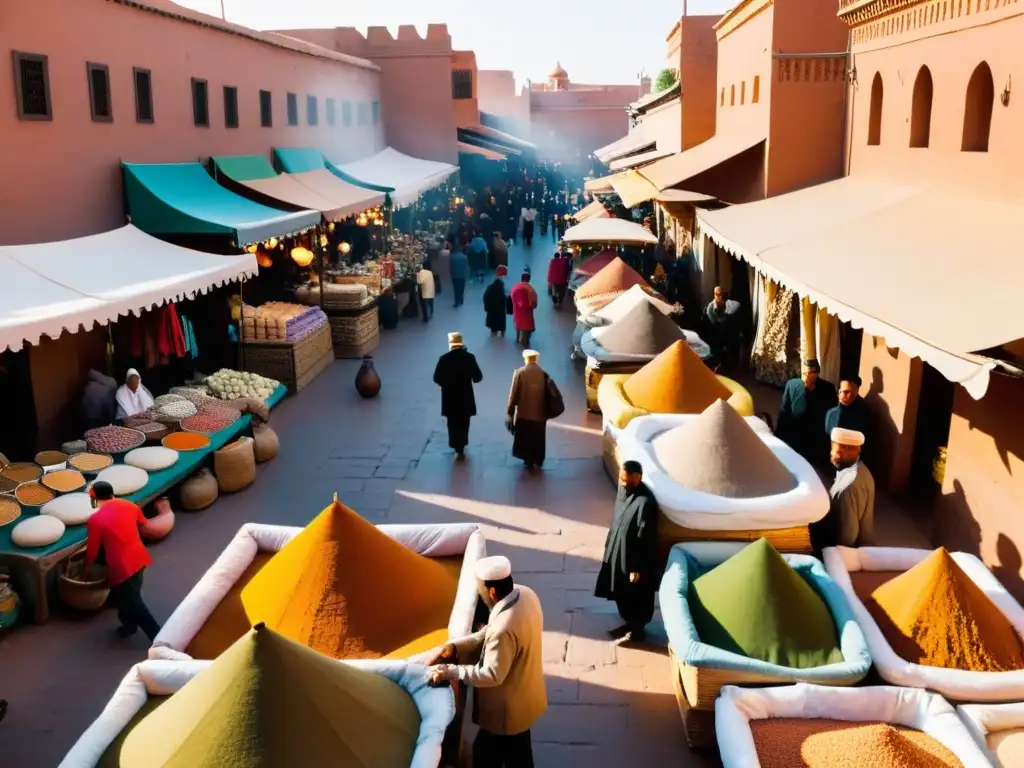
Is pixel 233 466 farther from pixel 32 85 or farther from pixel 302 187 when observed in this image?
pixel 302 187

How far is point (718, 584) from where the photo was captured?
5695mm

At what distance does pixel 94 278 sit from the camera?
957 cm

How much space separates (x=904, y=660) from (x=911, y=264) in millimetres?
3513

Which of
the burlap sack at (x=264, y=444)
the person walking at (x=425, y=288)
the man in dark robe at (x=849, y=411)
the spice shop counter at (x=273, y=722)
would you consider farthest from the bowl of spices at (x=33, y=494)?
the person walking at (x=425, y=288)

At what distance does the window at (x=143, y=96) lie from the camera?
12.8m

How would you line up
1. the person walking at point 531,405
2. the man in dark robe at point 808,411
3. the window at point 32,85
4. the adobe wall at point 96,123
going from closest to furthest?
the man in dark robe at point 808,411
the person walking at point 531,405
the window at point 32,85
the adobe wall at point 96,123

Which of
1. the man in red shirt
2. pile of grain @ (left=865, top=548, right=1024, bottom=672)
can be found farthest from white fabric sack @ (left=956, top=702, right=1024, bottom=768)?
the man in red shirt

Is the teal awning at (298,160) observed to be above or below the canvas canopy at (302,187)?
above

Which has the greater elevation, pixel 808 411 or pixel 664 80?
pixel 664 80

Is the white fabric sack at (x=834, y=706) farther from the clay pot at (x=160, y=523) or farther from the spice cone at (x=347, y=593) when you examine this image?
the clay pot at (x=160, y=523)

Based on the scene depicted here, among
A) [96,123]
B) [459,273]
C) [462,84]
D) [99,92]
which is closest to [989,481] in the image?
[96,123]

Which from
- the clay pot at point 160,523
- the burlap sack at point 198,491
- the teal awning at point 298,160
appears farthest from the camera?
the teal awning at point 298,160

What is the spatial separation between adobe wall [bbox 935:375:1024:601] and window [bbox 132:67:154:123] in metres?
11.0

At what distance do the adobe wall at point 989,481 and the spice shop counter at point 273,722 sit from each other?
432 centimetres
